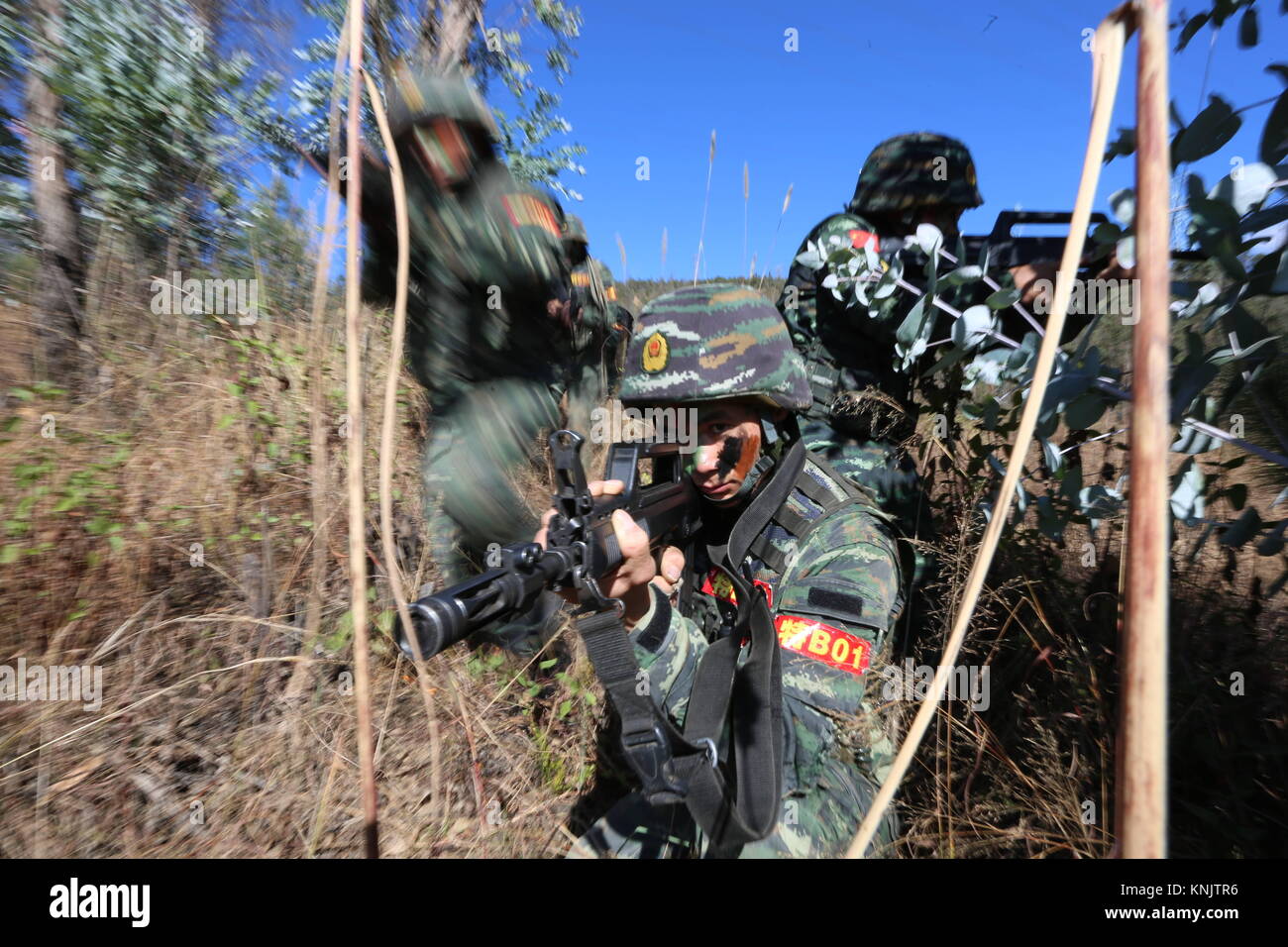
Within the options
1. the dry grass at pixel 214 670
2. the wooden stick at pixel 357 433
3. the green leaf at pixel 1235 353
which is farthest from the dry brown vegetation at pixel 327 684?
the wooden stick at pixel 357 433

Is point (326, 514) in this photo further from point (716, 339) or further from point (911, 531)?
point (911, 531)

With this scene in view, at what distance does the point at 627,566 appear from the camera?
6.46ft

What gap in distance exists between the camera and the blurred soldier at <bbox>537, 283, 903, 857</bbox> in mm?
1765

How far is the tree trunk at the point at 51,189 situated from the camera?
3.26 meters

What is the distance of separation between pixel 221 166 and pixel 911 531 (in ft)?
13.8

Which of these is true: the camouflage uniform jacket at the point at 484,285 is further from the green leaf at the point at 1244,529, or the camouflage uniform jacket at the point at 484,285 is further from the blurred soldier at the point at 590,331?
the green leaf at the point at 1244,529

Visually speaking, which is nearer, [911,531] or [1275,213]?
[1275,213]

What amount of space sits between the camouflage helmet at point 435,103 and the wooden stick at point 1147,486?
6.96ft

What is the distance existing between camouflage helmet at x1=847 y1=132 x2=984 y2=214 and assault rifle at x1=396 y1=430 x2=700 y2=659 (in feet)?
7.80

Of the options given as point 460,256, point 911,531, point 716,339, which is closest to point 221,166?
point 460,256

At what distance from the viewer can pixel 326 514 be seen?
281 centimetres

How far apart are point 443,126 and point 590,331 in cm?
123

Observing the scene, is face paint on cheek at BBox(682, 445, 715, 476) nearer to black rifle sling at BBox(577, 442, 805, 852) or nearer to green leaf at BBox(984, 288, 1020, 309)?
black rifle sling at BBox(577, 442, 805, 852)

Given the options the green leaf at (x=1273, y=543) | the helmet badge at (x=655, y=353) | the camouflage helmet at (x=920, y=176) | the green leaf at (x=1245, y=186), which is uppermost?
the camouflage helmet at (x=920, y=176)
